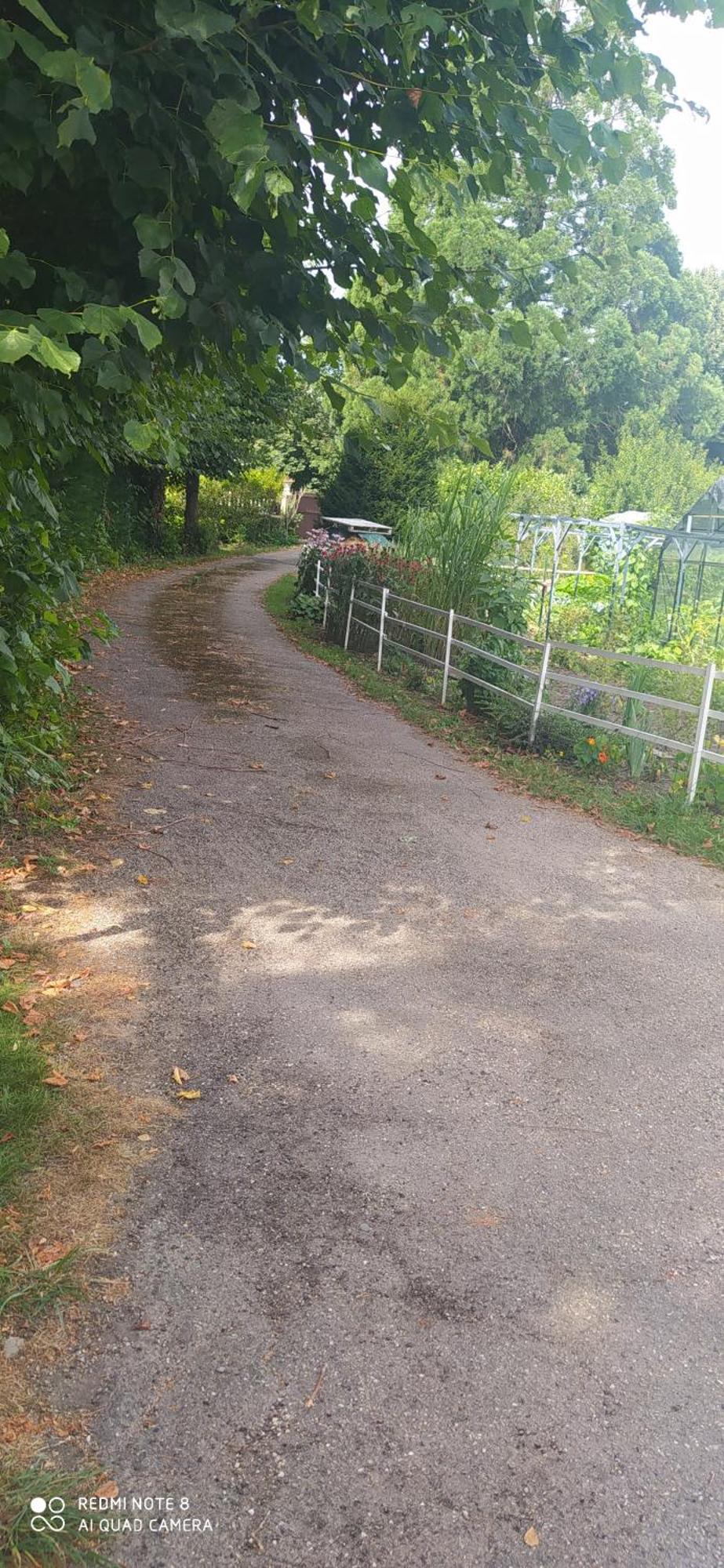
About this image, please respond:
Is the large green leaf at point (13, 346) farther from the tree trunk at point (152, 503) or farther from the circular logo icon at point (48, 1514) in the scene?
the tree trunk at point (152, 503)

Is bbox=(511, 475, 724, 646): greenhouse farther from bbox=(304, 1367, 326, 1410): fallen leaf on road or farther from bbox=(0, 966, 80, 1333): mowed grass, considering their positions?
bbox=(304, 1367, 326, 1410): fallen leaf on road

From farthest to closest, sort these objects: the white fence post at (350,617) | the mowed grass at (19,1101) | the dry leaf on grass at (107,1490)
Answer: the white fence post at (350,617), the mowed grass at (19,1101), the dry leaf on grass at (107,1490)

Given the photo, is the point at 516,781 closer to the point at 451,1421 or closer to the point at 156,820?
the point at 156,820

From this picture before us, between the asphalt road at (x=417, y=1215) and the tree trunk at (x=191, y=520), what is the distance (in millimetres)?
29030

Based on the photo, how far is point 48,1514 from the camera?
210 cm

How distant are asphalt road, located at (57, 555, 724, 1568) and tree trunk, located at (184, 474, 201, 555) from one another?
29.0 meters

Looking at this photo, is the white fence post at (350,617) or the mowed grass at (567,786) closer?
the mowed grass at (567,786)

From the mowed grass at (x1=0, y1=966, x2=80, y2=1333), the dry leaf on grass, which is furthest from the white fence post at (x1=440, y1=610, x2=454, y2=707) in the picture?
the dry leaf on grass

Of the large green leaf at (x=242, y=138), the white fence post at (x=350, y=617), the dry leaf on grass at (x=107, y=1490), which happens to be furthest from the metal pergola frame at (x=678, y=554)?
the dry leaf on grass at (x=107, y=1490)

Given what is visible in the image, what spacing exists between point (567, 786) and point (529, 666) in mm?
3504

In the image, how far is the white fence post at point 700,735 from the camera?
7961 mm

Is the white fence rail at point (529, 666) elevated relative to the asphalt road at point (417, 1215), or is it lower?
elevated

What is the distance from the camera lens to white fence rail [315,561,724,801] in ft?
27.2

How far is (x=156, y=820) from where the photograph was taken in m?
6.79
